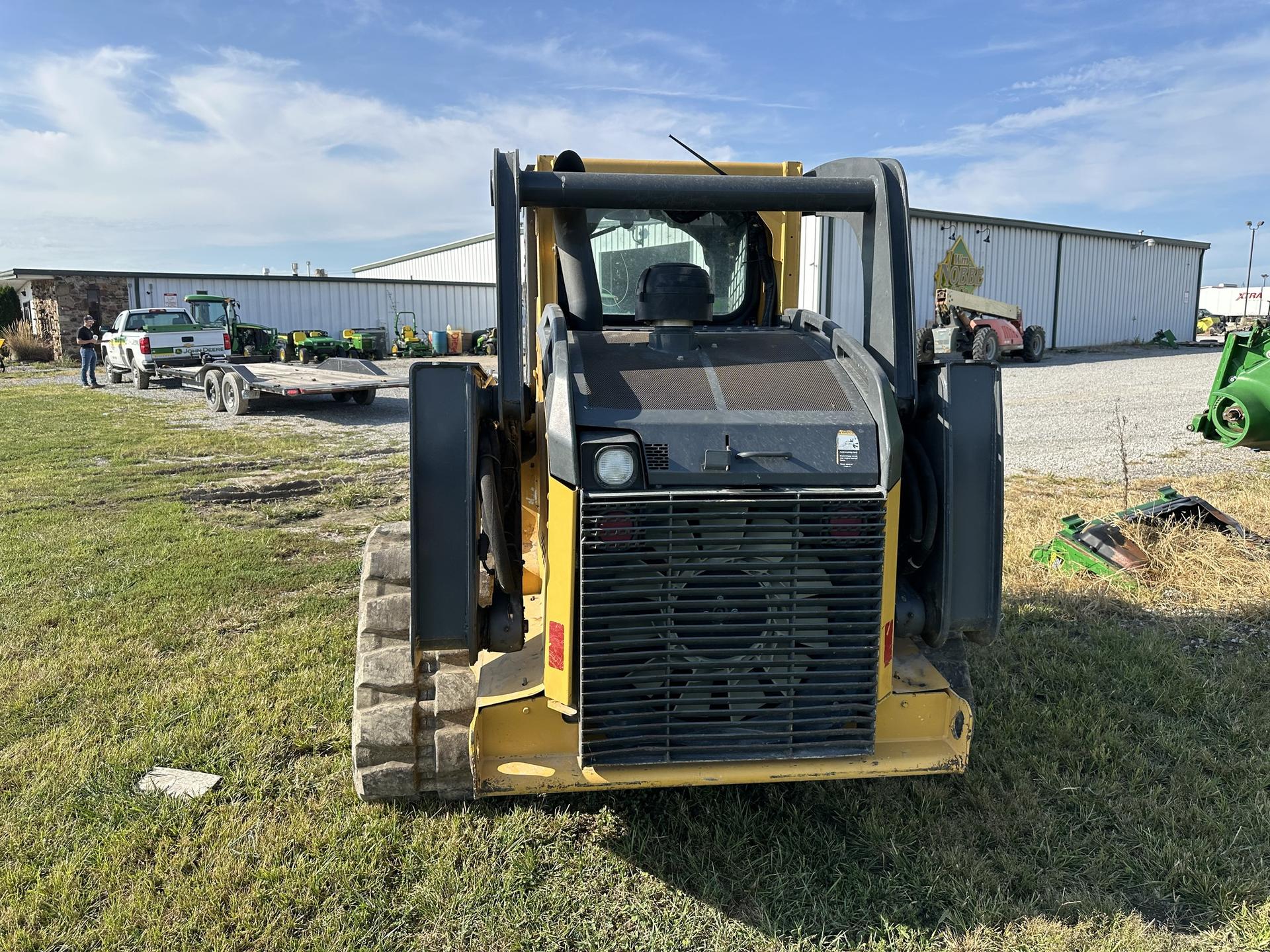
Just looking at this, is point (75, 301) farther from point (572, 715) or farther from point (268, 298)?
point (572, 715)

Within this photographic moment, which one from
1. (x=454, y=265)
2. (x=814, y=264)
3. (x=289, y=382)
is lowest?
(x=289, y=382)

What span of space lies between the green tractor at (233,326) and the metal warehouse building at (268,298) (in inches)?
76.3

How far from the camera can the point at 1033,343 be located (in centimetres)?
2598

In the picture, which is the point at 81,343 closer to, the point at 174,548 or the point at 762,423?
the point at 174,548

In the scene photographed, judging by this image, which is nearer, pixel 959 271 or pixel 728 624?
pixel 728 624

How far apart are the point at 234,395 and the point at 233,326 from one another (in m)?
11.1

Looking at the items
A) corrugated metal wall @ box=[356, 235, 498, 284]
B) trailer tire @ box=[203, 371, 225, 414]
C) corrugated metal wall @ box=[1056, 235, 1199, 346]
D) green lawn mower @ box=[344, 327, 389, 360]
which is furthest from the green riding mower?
corrugated metal wall @ box=[1056, 235, 1199, 346]

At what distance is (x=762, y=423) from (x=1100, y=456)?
8970 millimetres

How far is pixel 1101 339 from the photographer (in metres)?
33.8

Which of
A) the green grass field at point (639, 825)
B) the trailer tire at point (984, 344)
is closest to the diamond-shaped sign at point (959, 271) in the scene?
the trailer tire at point (984, 344)

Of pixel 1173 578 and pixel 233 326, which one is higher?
pixel 233 326

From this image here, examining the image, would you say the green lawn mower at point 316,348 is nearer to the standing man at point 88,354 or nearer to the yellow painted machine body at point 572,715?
the standing man at point 88,354

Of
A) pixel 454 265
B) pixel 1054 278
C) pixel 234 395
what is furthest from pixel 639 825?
pixel 454 265

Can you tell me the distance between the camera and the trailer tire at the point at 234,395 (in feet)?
49.0
